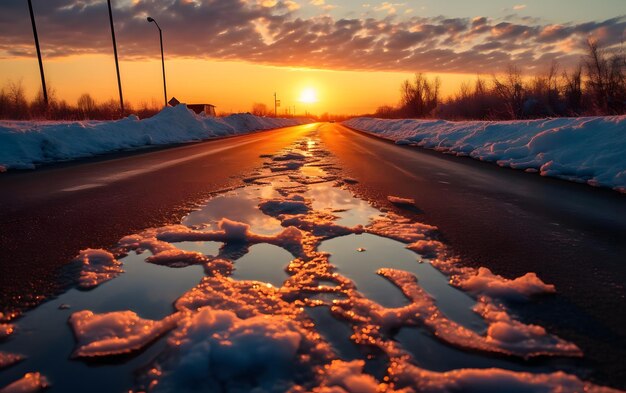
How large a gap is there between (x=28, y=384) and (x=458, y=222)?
3.66m

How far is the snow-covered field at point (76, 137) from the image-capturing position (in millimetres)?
9656

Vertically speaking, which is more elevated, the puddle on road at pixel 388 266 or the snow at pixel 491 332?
the snow at pixel 491 332

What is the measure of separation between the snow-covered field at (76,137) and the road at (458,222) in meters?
2.16

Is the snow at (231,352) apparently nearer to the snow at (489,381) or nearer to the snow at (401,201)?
the snow at (489,381)

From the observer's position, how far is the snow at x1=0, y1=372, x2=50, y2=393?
1493 mm

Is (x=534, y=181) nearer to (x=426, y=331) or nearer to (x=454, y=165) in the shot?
(x=454, y=165)

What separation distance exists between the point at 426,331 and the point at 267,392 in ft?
2.90

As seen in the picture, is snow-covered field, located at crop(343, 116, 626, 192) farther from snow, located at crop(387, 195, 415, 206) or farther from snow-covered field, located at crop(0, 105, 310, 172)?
snow-covered field, located at crop(0, 105, 310, 172)

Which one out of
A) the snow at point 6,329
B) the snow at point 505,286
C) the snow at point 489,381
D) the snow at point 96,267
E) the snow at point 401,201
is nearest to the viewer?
the snow at point 489,381

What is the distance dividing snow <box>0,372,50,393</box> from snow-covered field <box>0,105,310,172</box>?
327 inches

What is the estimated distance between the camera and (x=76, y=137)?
12422 millimetres

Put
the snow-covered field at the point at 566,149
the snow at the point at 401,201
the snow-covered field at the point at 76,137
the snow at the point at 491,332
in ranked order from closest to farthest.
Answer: the snow at the point at 491,332 < the snow at the point at 401,201 < the snow-covered field at the point at 566,149 < the snow-covered field at the point at 76,137

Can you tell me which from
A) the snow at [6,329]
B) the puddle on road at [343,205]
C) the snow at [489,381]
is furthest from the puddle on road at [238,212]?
the snow at [489,381]

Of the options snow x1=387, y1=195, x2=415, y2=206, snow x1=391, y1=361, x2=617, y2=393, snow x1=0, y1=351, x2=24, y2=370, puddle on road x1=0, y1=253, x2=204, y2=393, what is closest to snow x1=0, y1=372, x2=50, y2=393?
puddle on road x1=0, y1=253, x2=204, y2=393
